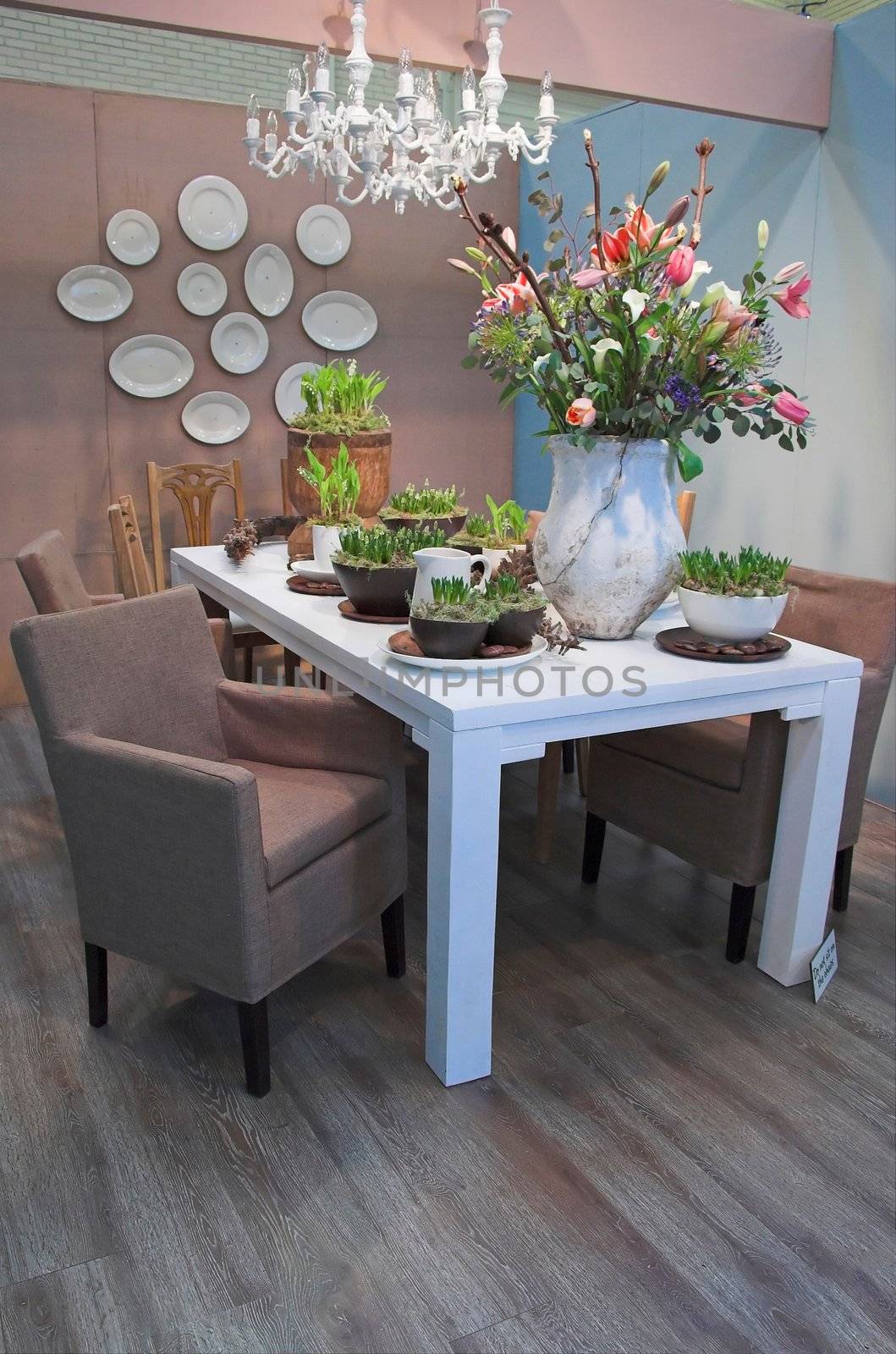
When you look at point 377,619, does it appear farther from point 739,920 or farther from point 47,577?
point 739,920

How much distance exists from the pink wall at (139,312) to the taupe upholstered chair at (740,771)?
2735mm

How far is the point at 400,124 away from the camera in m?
2.98

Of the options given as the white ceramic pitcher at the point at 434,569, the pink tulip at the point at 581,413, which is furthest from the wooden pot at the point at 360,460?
the pink tulip at the point at 581,413

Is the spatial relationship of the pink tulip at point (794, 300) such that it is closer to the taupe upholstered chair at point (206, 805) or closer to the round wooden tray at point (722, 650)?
the round wooden tray at point (722, 650)

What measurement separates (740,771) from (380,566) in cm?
90

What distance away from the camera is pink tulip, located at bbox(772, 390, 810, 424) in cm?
201

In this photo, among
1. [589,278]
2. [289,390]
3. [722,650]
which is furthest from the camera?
[289,390]

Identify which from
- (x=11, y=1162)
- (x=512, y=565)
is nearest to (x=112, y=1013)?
(x=11, y=1162)

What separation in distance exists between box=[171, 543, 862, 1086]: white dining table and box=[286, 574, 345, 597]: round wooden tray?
19cm

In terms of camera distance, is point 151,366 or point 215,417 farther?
point 215,417

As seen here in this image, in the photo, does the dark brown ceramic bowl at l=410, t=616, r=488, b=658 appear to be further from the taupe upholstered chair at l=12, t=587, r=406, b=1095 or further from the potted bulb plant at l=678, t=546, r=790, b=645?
the potted bulb plant at l=678, t=546, r=790, b=645

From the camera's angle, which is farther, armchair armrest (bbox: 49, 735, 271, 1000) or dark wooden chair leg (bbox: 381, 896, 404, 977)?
dark wooden chair leg (bbox: 381, 896, 404, 977)

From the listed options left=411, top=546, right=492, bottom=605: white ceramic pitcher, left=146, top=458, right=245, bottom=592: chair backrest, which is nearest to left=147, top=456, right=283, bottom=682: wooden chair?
left=146, top=458, right=245, bottom=592: chair backrest

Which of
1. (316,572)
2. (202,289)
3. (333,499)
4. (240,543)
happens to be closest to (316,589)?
(316,572)
